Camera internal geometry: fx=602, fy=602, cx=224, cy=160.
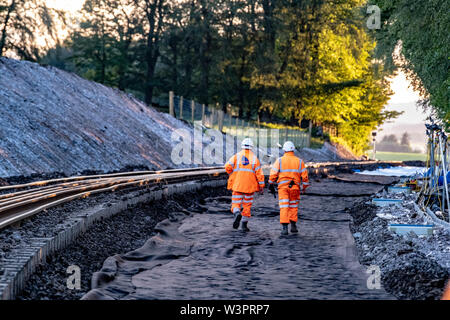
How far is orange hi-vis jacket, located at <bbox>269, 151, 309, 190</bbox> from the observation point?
1231 cm

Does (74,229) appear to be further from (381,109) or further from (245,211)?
(381,109)

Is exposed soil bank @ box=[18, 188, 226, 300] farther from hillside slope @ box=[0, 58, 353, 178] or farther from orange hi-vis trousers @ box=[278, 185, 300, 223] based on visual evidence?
hillside slope @ box=[0, 58, 353, 178]

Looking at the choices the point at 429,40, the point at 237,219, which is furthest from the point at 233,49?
the point at 237,219

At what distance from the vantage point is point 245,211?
41.6 feet

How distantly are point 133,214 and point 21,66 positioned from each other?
52.4 ft

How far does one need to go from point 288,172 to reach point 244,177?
2.99ft

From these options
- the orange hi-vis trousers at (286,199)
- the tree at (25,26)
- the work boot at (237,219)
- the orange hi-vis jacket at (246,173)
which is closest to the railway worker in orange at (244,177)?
the orange hi-vis jacket at (246,173)

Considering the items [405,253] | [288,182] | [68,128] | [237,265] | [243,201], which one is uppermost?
[68,128]

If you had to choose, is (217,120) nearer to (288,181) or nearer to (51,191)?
(51,191)

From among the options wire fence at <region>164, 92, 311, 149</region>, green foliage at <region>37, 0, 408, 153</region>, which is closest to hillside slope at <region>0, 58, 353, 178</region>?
wire fence at <region>164, 92, 311, 149</region>

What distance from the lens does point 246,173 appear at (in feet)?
41.0

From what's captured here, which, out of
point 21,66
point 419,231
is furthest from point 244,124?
point 419,231

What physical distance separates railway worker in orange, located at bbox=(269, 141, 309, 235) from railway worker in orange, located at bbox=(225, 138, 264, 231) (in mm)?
339

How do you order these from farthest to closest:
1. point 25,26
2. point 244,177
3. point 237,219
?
point 25,26 < point 237,219 < point 244,177
